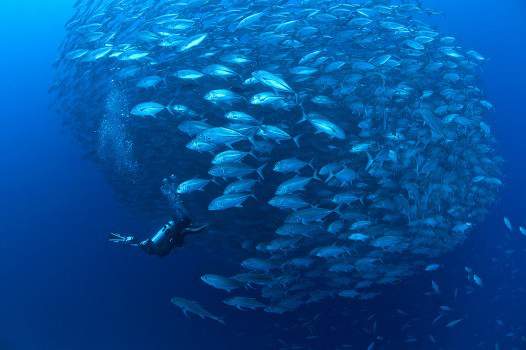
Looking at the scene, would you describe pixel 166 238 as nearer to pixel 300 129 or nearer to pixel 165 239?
pixel 165 239

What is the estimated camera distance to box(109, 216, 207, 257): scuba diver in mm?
4785

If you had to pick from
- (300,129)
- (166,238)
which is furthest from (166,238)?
(300,129)

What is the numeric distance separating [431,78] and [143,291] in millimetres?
10908

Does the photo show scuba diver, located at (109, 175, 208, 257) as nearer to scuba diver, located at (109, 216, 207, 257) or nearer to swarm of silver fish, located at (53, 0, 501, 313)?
scuba diver, located at (109, 216, 207, 257)

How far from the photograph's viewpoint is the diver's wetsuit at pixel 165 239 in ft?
15.7

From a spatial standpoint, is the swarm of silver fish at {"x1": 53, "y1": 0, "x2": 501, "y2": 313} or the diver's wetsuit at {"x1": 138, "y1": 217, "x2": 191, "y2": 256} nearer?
the diver's wetsuit at {"x1": 138, "y1": 217, "x2": 191, "y2": 256}

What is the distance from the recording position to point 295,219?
7289mm

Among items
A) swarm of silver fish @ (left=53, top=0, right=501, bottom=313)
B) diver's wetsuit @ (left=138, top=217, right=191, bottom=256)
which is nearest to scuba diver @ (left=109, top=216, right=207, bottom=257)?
diver's wetsuit @ (left=138, top=217, right=191, bottom=256)

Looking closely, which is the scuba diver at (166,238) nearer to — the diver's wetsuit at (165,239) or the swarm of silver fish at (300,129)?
the diver's wetsuit at (165,239)

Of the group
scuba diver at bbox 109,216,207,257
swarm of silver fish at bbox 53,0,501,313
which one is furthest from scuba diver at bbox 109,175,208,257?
swarm of silver fish at bbox 53,0,501,313

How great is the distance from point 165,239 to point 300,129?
4.95 metres

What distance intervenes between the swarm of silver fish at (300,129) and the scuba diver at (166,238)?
1.45 meters

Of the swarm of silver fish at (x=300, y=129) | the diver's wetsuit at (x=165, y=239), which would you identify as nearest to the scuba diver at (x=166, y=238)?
the diver's wetsuit at (x=165, y=239)

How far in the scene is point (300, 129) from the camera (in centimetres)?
903
